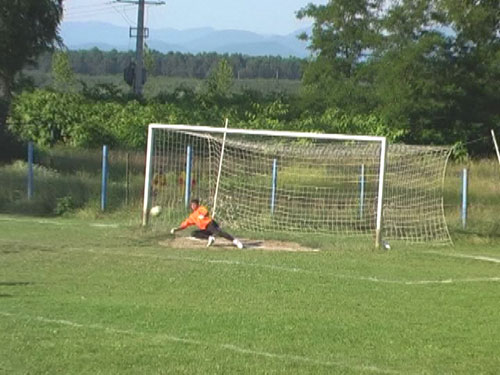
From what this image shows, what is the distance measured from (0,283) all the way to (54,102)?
32.5 m

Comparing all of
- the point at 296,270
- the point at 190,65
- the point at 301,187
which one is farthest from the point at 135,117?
the point at 190,65

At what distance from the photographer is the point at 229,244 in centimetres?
1881

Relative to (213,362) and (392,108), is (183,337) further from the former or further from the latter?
(392,108)

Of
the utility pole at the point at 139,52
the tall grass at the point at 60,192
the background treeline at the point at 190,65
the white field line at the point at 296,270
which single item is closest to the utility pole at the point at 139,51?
the utility pole at the point at 139,52

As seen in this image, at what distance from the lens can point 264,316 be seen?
1070 centimetres

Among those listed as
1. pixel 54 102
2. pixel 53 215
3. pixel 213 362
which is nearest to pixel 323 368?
pixel 213 362

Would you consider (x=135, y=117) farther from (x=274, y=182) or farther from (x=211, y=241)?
(x=211, y=241)

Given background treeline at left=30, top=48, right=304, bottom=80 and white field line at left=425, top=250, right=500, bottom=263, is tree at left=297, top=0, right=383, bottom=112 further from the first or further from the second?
background treeline at left=30, top=48, right=304, bottom=80

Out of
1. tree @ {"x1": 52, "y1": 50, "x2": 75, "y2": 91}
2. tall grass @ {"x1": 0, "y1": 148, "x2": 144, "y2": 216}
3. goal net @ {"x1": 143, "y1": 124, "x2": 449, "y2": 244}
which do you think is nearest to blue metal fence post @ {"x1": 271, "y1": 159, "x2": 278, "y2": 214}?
goal net @ {"x1": 143, "y1": 124, "x2": 449, "y2": 244}

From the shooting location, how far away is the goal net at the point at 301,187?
22219 millimetres

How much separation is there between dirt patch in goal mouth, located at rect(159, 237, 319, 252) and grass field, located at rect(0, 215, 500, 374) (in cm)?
45

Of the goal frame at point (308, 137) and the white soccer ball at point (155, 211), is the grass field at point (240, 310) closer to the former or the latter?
the goal frame at point (308, 137)

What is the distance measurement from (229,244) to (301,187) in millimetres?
6493

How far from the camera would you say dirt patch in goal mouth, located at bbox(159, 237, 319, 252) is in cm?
1844
